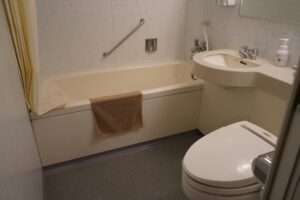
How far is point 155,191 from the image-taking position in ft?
5.62

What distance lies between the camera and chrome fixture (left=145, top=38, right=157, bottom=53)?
8.33ft

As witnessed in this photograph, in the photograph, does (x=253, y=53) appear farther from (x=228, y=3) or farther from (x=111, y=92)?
(x=111, y=92)

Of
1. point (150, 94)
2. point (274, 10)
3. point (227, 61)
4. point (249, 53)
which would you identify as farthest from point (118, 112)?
point (274, 10)

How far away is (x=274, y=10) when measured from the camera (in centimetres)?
171

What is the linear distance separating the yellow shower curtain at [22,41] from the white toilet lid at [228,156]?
1078 millimetres

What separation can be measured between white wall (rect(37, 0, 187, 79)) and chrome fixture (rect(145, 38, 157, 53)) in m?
0.04

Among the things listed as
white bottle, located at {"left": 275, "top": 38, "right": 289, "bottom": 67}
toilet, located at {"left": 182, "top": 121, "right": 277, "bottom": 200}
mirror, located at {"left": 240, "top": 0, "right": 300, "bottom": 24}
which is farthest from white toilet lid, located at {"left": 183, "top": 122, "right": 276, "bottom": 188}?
mirror, located at {"left": 240, "top": 0, "right": 300, "bottom": 24}

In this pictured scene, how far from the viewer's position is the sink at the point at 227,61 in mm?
1811

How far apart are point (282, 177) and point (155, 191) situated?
143 cm

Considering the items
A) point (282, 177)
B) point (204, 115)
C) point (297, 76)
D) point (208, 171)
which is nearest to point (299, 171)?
point (282, 177)

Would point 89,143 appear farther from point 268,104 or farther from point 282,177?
point 282,177

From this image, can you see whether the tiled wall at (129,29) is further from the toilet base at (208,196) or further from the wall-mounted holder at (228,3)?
the toilet base at (208,196)

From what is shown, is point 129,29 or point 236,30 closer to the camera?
point 236,30

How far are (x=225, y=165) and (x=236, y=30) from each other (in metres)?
1.27
